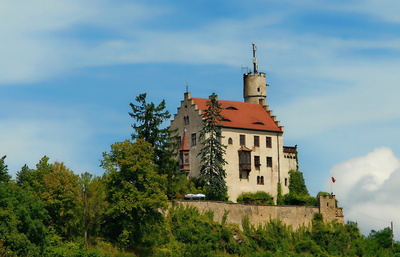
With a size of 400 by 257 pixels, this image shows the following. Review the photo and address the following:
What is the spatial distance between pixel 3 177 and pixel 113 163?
370 inches

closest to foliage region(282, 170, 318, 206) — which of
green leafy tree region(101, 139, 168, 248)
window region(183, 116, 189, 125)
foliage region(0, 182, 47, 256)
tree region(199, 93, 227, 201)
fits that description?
tree region(199, 93, 227, 201)

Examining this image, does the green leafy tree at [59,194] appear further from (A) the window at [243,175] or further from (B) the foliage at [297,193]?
(B) the foliage at [297,193]

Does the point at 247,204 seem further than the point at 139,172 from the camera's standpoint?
Yes

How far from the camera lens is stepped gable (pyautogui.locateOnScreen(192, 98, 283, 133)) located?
10519cm

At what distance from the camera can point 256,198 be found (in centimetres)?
10325

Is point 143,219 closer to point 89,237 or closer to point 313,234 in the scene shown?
point 89,237

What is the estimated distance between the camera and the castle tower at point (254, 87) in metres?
114

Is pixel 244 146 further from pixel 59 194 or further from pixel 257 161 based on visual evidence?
pixel 59 194

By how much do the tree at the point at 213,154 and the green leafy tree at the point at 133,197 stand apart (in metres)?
12.4

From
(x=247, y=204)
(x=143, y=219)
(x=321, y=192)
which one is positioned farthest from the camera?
(x=321, y=192)

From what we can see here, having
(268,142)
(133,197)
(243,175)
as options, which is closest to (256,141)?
(268,142)

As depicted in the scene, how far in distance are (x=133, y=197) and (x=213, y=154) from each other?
1711cm

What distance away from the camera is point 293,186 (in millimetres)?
107750

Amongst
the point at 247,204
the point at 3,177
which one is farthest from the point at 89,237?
the point at 247,204
